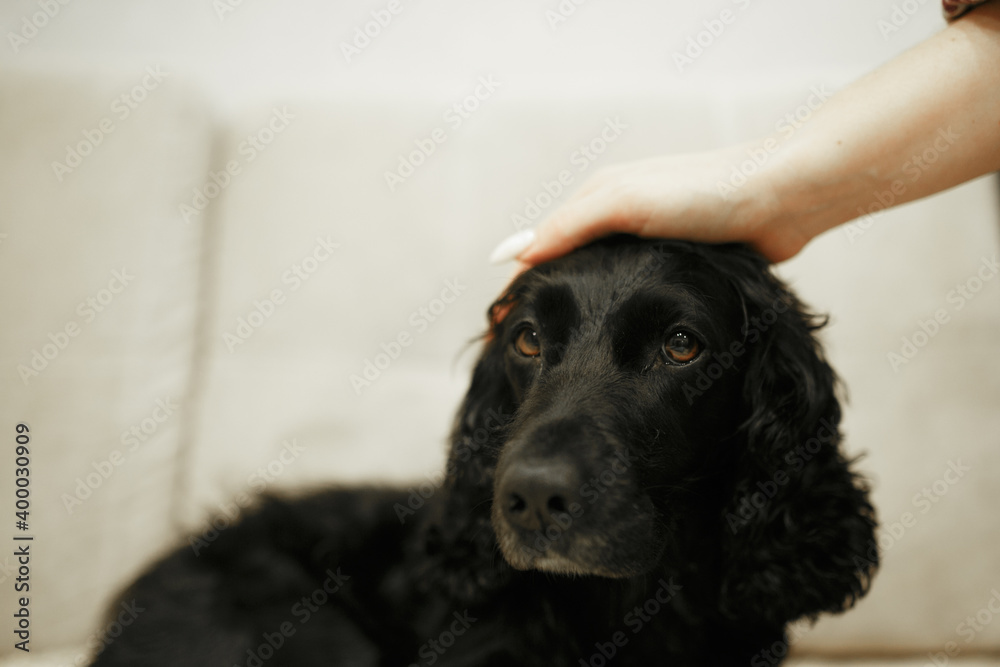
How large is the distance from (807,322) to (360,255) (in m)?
1.74

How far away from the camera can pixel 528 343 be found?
4.81ft

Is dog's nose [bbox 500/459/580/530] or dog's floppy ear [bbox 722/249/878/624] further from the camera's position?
dog's floppy ear [bbox 722/249/878/624]

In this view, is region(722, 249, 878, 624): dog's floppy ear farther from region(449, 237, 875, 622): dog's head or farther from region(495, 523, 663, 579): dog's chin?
region(495, 523, 663, 579): dog's chin

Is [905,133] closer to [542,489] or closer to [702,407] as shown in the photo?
[702,407]

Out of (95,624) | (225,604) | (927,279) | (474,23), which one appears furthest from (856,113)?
(95,624)

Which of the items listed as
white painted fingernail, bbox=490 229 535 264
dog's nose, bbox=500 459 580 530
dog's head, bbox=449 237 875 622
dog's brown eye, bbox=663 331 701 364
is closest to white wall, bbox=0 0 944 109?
white painted fingernail, bbox=490 229 535 264

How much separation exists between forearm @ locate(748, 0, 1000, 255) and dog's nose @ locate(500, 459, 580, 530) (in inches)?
36.0

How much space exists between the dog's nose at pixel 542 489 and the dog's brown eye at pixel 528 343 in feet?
1.53

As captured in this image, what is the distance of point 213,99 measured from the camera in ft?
7.89

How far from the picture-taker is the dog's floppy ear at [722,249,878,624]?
1.35 meters

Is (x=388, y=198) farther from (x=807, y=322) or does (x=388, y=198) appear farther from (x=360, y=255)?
(x=807, y=322)

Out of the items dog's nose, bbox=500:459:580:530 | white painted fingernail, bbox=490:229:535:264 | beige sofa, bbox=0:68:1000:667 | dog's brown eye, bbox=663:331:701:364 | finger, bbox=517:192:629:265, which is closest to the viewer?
dog's nose, bbox=500:459:580:530

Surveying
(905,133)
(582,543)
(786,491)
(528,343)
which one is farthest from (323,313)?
(905,133)

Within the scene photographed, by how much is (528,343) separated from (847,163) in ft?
3.03
